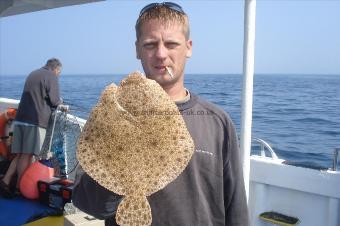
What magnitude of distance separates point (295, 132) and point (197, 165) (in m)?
7.55

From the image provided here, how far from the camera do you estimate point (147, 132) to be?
1.69 metres

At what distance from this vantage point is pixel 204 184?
6.47 ft

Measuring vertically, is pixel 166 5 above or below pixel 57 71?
above

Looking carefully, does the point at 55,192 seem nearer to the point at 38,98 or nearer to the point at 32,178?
the point at 32,178

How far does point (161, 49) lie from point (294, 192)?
10.0 feet

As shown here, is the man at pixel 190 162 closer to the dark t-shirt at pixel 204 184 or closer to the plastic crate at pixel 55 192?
the dark t-shirt at pixel 204 184

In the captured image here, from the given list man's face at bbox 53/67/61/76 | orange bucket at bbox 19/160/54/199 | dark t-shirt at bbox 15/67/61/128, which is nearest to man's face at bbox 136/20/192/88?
orange bucket at bbox 19/160/54/199

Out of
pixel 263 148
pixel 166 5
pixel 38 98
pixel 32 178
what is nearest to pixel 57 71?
pixel 38 98

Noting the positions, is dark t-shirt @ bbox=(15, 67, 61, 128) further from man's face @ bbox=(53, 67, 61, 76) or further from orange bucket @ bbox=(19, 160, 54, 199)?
orange bucket @ bbox=(19, 160, 54, 199)

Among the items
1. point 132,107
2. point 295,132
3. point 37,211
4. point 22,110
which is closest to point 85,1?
point 22,110

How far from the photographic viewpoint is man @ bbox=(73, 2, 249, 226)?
178 centimetres

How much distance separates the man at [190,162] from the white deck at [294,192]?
2175 millimetres

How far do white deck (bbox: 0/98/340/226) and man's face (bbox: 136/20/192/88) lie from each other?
9.05ft

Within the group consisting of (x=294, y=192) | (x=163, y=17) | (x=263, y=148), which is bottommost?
(x=294, y=192)
